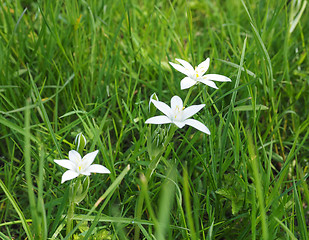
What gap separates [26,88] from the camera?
6.24 feet

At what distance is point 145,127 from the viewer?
5.10ft

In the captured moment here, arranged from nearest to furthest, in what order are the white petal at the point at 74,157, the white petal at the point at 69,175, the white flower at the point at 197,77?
1. the white petal at the point at 69,175
2. the white petal at the point at 74,157
3. the white flower at the point at 197,77

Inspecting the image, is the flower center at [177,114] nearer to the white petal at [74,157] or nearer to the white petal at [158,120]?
the white petal at [158,120]

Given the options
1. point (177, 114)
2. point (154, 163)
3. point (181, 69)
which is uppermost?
point (181, 69)

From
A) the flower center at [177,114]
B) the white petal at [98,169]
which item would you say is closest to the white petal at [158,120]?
the flower center at [177,114]

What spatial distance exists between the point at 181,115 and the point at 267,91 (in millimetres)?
898

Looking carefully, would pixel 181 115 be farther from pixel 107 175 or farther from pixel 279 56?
pixel 279 56

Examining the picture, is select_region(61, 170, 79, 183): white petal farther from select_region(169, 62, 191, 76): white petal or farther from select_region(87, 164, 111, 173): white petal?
select_region(169, 62, 191, 76): white petal

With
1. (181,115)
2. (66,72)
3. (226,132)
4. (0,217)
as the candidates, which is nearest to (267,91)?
(226,132)

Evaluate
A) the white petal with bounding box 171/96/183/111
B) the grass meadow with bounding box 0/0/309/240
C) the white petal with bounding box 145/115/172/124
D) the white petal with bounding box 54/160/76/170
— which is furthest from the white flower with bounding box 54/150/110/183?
the white petal with bounding box 171/96/183/111

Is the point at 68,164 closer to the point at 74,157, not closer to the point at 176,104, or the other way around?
the point at 74,157

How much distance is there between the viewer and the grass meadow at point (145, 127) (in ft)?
4.51

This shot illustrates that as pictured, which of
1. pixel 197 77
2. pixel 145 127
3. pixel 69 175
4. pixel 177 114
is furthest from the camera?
pixel 145 127

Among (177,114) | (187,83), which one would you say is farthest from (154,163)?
(187,83)
